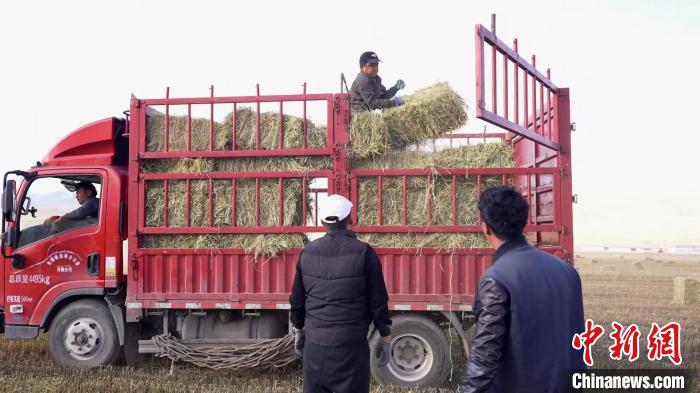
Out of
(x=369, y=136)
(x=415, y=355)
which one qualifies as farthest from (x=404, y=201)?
(x=415, y=355)

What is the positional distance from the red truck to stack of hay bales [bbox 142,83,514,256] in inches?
4.1

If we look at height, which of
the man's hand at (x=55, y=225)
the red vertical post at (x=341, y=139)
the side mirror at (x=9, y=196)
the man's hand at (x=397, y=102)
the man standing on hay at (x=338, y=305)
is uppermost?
the man's hand at (x=397, y=102)

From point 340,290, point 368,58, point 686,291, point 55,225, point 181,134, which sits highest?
point 368,58

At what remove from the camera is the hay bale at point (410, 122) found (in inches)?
291

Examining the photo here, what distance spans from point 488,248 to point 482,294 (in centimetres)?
432

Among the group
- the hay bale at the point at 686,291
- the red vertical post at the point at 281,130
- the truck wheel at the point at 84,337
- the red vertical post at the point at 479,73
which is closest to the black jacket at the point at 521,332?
the red vertical post at the point at 479,73

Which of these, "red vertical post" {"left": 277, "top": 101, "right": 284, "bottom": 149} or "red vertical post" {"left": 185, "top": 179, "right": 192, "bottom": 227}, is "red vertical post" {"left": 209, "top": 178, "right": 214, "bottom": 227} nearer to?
"red vertical post" {"left": 185, "top": 179, "right": 192, "bottom": 227}

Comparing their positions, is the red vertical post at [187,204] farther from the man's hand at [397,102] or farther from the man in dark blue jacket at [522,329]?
the man in dark blue jacket at [522,329]

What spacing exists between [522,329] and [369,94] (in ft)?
17.9

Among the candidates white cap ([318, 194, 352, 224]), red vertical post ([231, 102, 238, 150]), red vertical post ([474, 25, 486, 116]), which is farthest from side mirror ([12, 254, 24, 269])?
red vertical post ([474, 25, 486, 116])

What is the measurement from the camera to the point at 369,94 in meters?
7.91

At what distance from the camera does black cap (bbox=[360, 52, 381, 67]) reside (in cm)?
830

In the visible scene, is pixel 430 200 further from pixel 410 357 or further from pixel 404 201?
pixel 410 357

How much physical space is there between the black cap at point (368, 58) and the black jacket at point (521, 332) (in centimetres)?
581
